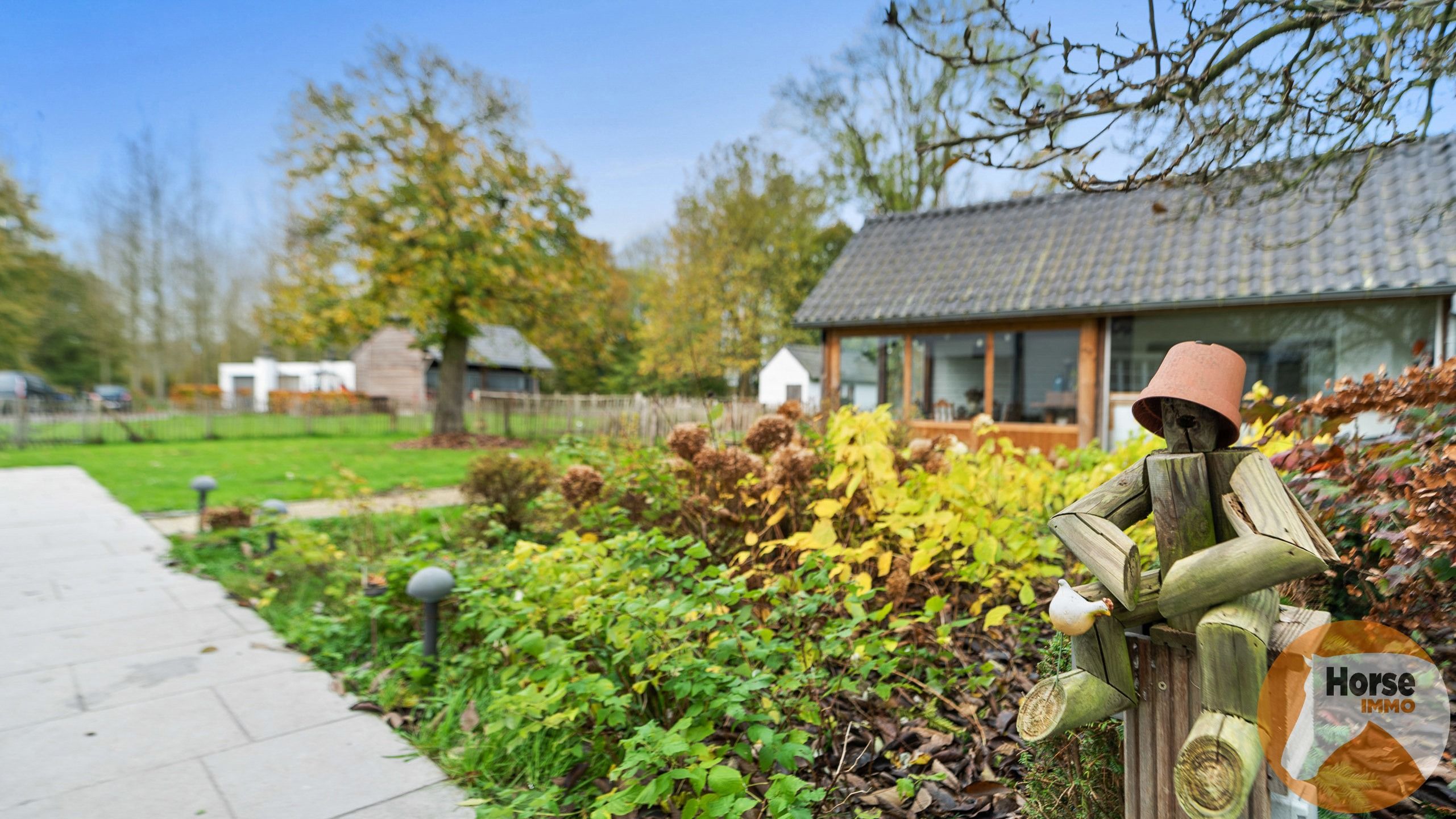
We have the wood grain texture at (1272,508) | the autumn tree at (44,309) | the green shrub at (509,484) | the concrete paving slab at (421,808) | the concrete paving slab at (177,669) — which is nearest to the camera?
the wood grain texture at (1272,508)

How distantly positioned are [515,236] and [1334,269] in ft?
48.6

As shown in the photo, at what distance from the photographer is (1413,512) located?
1710 mm

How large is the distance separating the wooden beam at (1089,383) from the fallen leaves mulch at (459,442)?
11.5 meters

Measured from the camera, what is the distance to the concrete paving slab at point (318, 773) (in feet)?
6.98

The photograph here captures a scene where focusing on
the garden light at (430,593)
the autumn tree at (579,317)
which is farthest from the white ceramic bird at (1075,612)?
the autumn tree at (579,317)

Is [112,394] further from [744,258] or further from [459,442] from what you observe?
[744,258]

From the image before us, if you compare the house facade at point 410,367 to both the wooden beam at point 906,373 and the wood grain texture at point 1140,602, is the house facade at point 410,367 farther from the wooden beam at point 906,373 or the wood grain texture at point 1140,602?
the wood grain texture at point 1140,602

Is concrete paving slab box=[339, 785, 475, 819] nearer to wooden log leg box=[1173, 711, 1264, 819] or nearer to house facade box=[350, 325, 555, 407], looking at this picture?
wooden log leg box=[1173, 711, 1264, 819]

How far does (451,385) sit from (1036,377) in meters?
13.6

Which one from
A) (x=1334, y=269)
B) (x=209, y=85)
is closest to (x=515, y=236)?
(x=1334, y=269)

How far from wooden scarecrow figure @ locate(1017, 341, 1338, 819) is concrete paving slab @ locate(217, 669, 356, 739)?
2754 millimetres

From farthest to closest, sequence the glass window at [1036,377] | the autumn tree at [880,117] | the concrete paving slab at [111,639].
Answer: the autumn tree at [880,117], the glass window at [1036,377], the concrete paving slab at [111,639]

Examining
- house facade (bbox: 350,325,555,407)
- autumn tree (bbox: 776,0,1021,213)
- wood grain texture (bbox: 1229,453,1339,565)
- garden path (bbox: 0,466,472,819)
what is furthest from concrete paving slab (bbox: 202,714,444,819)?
A: house facade (bbox: 350,325,555,407)

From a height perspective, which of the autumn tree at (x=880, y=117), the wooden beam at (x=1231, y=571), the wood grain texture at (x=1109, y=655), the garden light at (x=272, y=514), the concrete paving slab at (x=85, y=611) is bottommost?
the concrete paving slab at (x=85, y=611)
